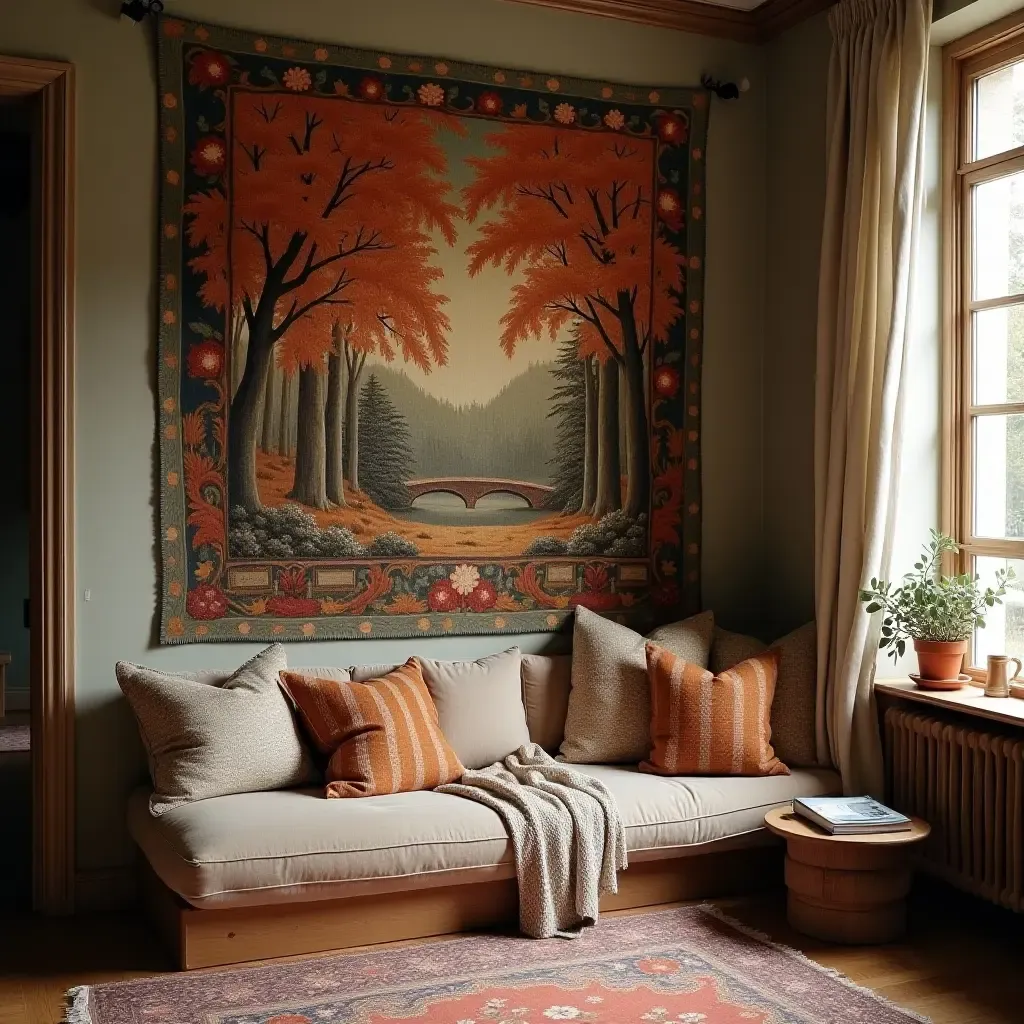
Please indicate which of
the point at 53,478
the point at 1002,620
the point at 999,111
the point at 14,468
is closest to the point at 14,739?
the point at 14,468

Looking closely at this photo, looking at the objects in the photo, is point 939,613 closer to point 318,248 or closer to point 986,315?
point 986,315

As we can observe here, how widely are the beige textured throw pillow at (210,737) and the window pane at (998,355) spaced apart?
2432mm

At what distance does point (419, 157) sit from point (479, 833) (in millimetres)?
2241

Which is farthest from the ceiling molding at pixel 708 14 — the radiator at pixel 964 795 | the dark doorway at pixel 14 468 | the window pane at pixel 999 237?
the dark doorway at pixel 14 468

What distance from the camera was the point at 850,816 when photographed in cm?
349

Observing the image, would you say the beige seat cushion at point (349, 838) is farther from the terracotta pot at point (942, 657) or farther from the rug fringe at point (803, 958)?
the terracotta pot at point (942, 657)

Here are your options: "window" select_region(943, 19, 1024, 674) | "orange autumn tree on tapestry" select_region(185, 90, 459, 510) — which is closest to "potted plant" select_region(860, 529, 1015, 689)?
"window" select_region(943, 19, 1024, 674)

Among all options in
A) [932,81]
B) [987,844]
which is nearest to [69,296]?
[932,81]

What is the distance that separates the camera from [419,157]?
13.6 ft

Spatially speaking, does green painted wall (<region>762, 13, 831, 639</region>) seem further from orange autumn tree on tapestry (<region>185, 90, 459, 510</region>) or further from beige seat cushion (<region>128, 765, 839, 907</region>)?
orange autumn tree on tapestry (<region>185, 90, 459, 510</region>)

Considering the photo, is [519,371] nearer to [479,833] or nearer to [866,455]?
[866,455]

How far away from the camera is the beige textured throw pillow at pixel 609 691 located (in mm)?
4043

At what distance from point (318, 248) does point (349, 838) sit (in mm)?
1903

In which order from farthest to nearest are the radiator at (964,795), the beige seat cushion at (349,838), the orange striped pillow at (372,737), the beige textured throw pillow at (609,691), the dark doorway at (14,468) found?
the dark doorway at (14,468) < the beige textured throw pillow at (609,691) < the orange striped pillow at (372,737) < the radiator at (964,795) < the beige seat cushion at (349,838)
